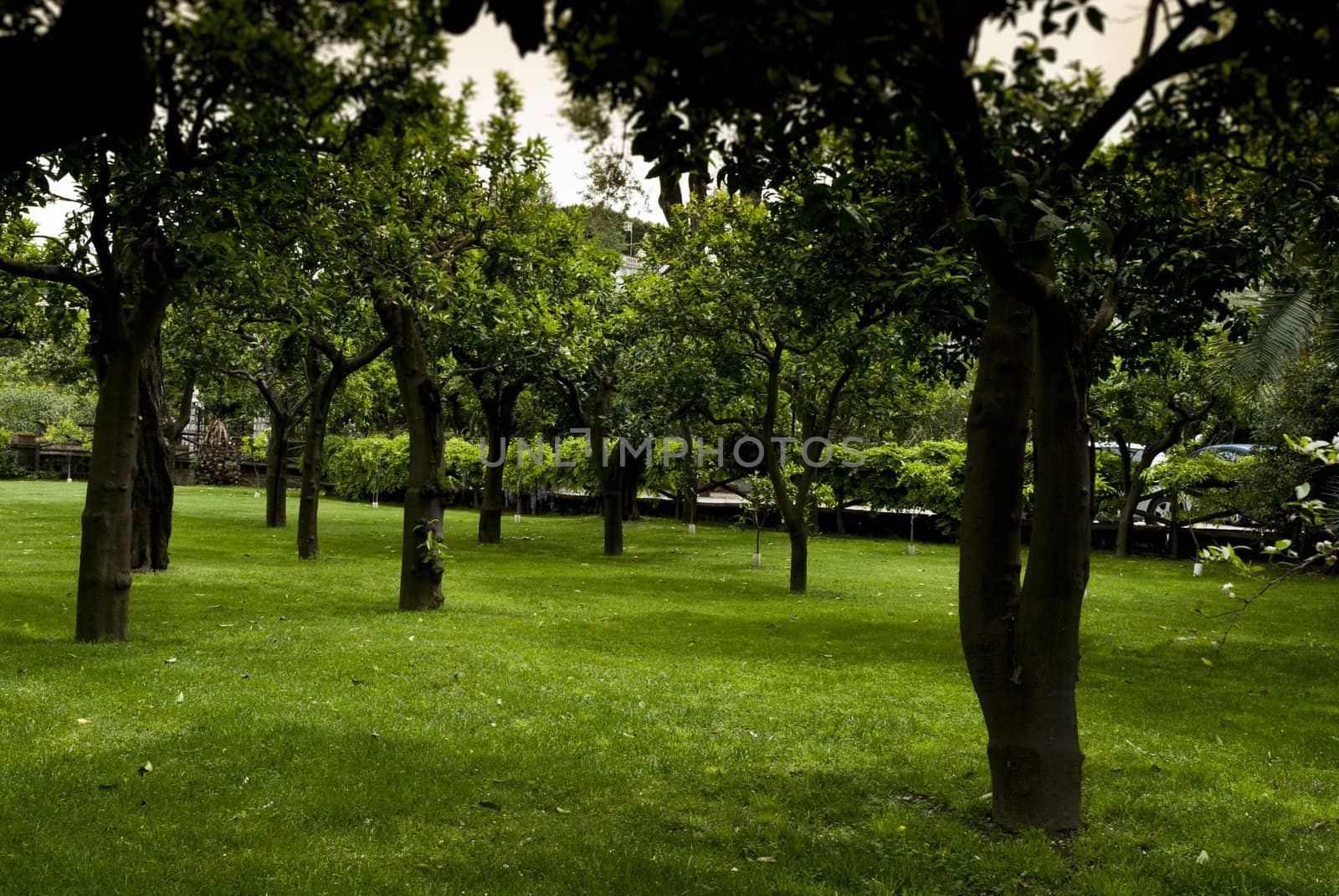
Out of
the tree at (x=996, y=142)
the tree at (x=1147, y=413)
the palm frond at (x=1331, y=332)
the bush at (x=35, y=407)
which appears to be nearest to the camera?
the tree at (x=996, y=142)

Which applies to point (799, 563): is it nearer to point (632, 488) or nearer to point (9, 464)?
point (632, 488)

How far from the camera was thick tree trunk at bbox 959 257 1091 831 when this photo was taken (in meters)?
4.59

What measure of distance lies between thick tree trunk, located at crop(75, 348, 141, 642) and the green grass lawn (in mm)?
353

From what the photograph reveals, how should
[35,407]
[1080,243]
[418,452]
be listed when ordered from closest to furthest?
[1080,243], [418,452], [35,407]

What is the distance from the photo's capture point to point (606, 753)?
6090mm

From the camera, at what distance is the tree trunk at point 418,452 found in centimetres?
1099

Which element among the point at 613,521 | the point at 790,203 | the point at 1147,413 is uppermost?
the point at 790,203

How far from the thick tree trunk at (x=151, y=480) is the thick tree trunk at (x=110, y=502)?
448 cm

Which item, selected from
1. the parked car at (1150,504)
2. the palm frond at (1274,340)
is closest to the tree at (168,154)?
the palm frond at (1274,340)

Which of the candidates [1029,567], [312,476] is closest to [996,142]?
[1029,567]

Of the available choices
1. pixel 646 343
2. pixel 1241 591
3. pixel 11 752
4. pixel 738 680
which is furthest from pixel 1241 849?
pixel 646 343

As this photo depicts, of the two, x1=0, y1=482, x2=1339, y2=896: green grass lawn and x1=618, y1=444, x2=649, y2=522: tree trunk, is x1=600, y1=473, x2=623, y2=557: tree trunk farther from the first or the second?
x1=0, y1=482, x2=1339, y2=896: green grass lawn

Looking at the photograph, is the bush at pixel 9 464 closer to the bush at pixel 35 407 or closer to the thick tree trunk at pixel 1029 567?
the bush at pixel 35 407

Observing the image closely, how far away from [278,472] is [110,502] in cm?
1370
